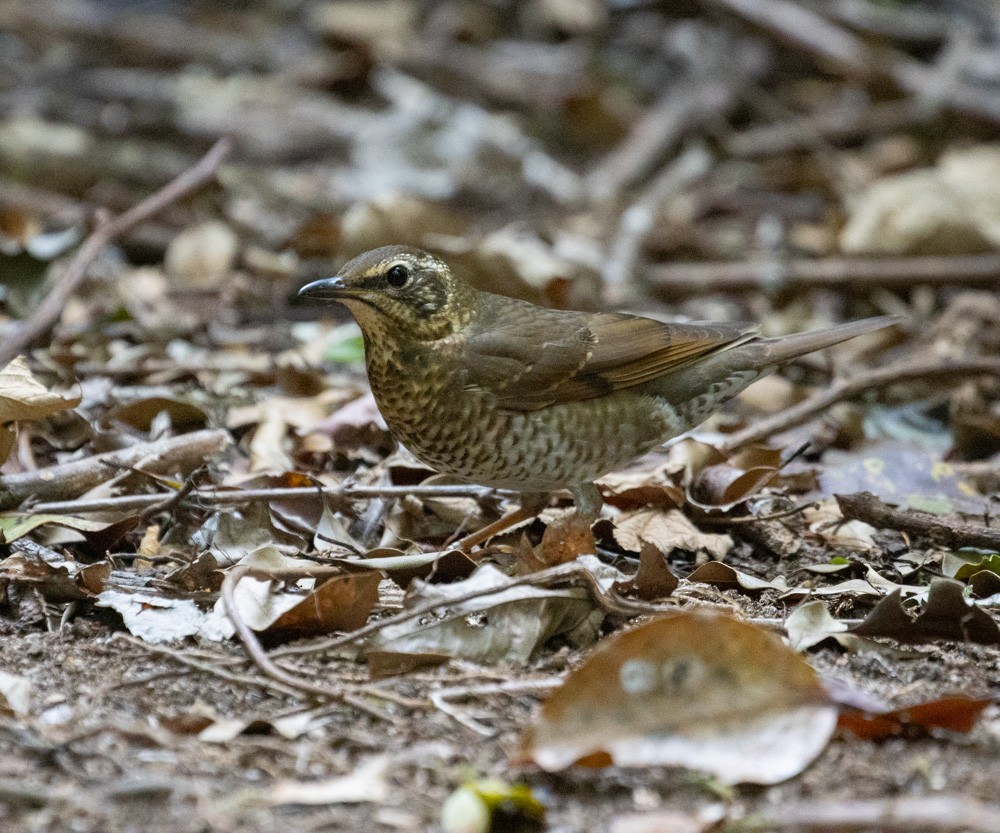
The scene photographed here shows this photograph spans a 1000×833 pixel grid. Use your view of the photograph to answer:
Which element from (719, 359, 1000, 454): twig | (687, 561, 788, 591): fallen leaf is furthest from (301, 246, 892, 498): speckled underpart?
(687, 561, 788, 591): fallen leaf

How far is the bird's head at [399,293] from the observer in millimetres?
4914

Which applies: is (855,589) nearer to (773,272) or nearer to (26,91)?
(773,272)

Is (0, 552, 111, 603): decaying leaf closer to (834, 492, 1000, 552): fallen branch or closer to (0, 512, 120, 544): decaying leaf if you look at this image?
(0, 512, 120, 544): decaying leaf

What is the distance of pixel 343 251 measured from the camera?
7.71 meters

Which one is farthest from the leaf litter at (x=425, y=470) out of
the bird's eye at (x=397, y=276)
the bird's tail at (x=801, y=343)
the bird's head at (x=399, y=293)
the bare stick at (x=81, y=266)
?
the bird's eye at (x=397, y=276)

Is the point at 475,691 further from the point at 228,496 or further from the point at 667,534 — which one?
the point at 667,534

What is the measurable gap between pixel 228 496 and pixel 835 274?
5.04 metres

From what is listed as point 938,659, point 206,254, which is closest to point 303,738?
point 938,659

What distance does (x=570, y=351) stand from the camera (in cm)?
525

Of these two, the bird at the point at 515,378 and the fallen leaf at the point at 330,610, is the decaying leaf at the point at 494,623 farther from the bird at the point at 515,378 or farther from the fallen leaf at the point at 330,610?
the bird at the point at 515,378

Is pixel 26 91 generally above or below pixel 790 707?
above

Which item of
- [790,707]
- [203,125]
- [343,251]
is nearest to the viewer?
[790,707]

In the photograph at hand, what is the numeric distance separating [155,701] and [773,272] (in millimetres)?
5998

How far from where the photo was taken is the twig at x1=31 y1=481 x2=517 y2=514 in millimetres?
4594
